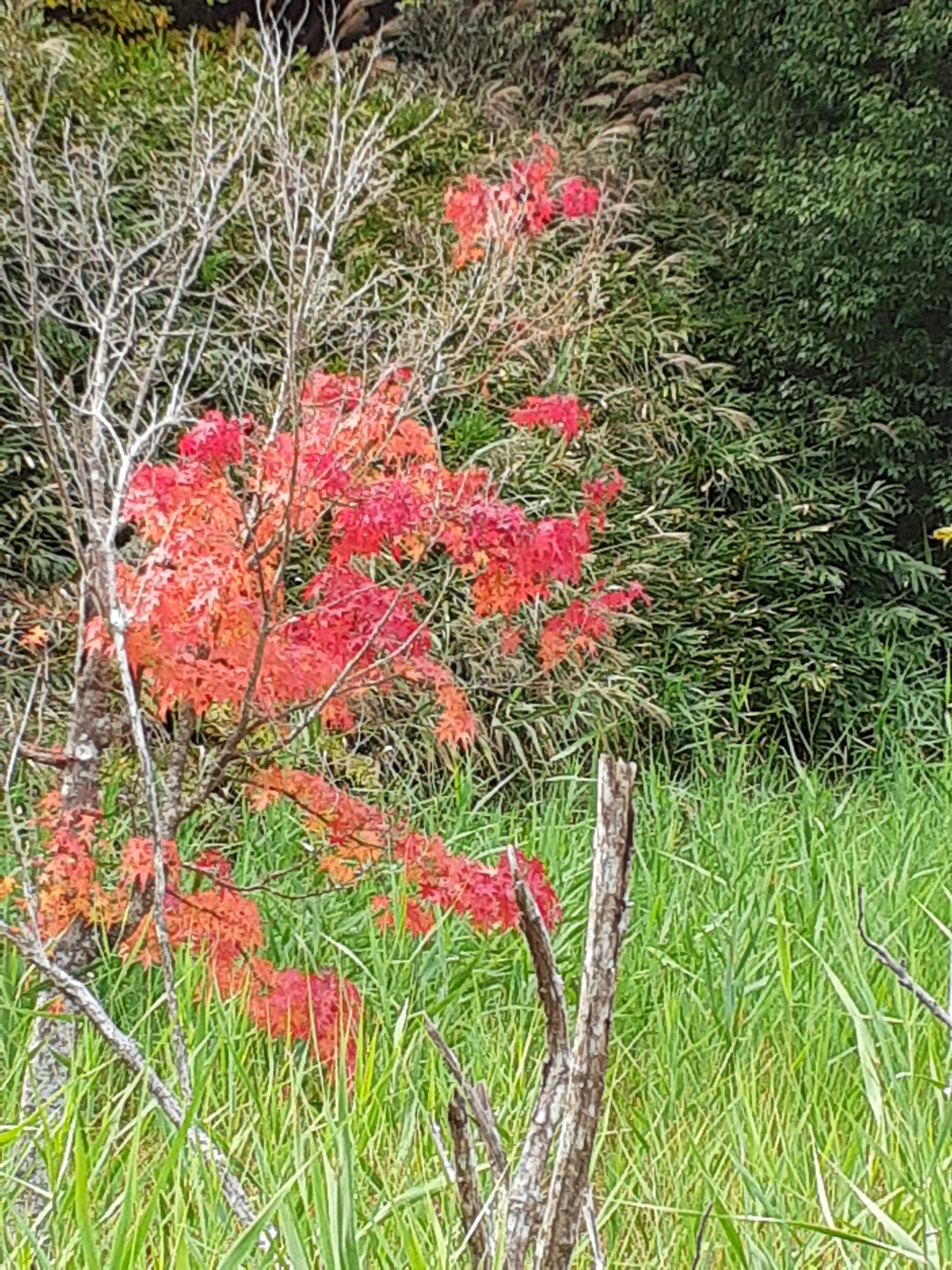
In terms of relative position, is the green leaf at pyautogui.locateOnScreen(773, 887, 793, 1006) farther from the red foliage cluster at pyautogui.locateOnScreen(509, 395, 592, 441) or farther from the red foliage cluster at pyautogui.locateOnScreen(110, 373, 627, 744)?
the red foliage cluster at pyautogui.locateOnScreen(509, 395, 592, 441)

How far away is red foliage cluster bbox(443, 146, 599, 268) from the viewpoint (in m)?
3.77

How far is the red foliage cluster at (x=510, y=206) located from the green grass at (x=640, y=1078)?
1897 mm

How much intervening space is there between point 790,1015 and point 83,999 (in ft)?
3.58

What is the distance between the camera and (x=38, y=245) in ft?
11.5

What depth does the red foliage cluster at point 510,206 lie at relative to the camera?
377 cm

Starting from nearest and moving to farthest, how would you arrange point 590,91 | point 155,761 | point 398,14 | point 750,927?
1. point 750,927
2. point 155,761
3. point 590,91
4. point 398,14

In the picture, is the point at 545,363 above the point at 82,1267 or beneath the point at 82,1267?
above

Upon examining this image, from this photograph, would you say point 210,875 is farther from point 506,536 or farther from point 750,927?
point 750,927

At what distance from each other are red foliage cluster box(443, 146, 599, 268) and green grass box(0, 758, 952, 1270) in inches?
74.7

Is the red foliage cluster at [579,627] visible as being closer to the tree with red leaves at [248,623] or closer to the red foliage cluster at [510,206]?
the tree with red leaves at [248,623]

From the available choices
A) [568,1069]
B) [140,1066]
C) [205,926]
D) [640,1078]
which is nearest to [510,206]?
[205,926]

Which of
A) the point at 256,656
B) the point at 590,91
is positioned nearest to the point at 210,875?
the point at 256,656

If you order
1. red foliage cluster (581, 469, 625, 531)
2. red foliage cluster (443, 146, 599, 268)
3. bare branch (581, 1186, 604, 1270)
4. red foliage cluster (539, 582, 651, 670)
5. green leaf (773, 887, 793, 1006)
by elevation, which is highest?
red foliage cluster (443, 146, 599, 268)

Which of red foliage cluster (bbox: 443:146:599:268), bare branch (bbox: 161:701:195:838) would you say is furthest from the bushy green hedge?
bare branch (bbox: 161:701:195:838)
